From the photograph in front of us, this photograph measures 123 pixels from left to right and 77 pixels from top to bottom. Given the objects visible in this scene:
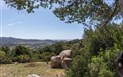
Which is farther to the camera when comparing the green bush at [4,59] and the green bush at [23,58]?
the green bush at [23,58]

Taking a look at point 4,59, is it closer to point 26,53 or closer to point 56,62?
point 26,53

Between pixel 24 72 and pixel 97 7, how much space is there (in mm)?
18696

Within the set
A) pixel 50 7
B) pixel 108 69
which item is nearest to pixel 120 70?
pixel 50 7

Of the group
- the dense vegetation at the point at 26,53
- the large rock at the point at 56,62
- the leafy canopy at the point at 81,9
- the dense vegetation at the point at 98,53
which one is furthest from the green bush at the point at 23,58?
the leafy canopy at the point at 81,9

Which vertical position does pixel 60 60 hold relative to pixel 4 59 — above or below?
above

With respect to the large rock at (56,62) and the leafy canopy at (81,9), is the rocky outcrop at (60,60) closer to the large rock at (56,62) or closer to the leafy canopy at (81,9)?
the large rock at (56,62)

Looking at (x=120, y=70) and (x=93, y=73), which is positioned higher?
(x=120, y=70)

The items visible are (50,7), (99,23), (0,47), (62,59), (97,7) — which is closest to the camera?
(50,7)

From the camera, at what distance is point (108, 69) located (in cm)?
805

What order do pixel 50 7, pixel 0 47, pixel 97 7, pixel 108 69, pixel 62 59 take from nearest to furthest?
pixel 50 7, pixel 97 7, pixel 108 69, pixel 62 59, pixel 0 47

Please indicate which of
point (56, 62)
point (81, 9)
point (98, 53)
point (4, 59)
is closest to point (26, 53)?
point (4, 59)

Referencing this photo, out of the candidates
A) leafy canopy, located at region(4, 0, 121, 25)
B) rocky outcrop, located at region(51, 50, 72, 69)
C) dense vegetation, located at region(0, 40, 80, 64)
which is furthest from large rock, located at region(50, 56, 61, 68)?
leafy canopy, located at region(4, 0, 121, 25)

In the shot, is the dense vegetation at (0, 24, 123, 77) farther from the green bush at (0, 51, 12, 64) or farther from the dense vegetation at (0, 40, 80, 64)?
the dense vegetation at (0, 40, 80, 64)

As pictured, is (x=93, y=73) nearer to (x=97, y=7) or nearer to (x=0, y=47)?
(x=97, y=7)
